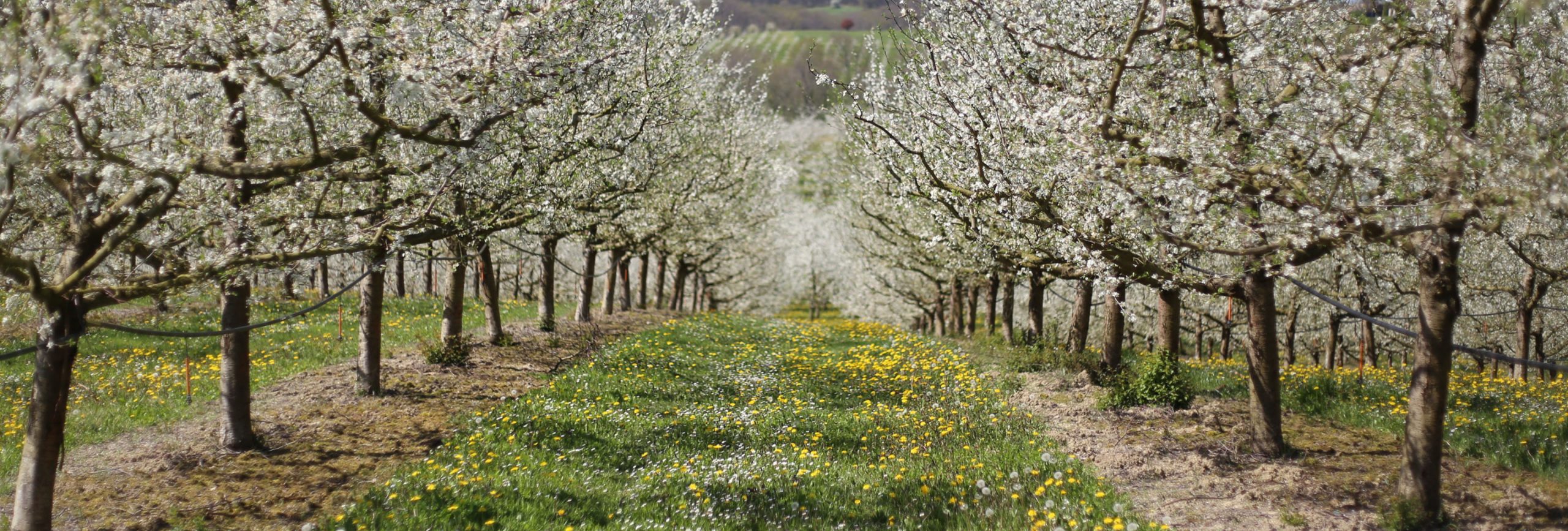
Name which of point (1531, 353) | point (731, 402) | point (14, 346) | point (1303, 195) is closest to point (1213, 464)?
point (1303, 195)

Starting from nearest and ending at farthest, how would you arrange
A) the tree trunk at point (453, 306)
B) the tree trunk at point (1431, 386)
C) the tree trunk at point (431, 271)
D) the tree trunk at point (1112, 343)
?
the tree trunk at point (1431, 386) < the tree trunk at point (431, 271) < the tree trunk at point (1112, 343) < the tree trunk at point (453, 306)

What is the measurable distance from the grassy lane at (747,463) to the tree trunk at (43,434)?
1979mm

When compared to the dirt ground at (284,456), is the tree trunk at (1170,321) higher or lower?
higher

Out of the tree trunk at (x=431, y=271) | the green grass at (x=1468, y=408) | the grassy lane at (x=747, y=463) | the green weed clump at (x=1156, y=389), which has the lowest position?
the grassy lane at (x=747, y=463)

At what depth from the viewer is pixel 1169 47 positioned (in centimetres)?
788

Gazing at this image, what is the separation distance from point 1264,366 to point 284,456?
10.5 meters

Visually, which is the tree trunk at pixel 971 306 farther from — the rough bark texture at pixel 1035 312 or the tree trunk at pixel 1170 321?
the tree trunk at pixel 1170 321

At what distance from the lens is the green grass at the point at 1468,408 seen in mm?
7461

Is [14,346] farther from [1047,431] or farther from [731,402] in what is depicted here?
[1047,431]

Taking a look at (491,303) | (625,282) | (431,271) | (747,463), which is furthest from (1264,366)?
(431,271)

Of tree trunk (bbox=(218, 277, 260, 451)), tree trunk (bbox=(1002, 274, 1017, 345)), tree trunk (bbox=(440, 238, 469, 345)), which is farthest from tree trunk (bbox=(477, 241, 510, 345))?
tree trunk (bbox=(1002, 274, 1017, 345))

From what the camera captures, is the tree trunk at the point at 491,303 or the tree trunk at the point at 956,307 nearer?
the tree trunk at the point at 491,303

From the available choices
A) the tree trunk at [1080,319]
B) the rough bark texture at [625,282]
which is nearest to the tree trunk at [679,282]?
the rough bark texture at [625,282]

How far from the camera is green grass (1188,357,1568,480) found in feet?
24.5
